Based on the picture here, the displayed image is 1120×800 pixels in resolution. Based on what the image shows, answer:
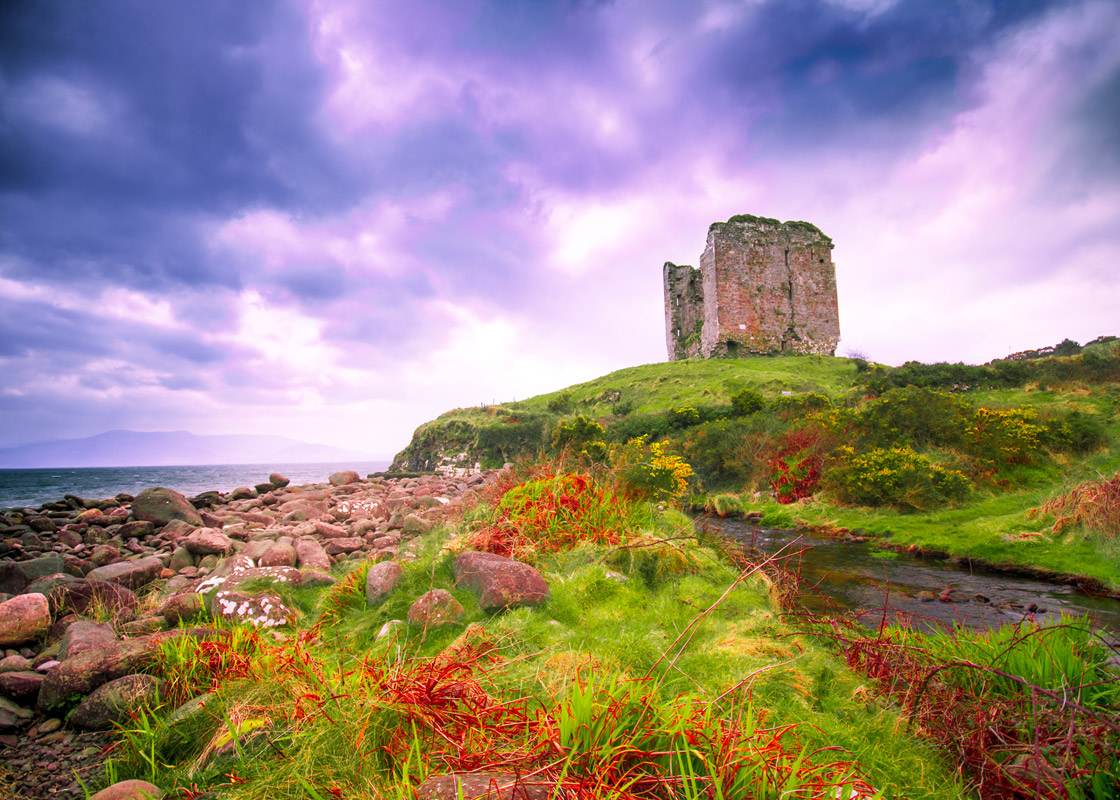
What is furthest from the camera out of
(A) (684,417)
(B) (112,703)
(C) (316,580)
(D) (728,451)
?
(A) (684,417)

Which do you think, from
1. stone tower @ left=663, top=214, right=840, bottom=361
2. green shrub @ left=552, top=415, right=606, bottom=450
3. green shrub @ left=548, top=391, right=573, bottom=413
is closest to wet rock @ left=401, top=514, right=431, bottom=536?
green shrub @ left=552, top=415, right=606, bottom=450

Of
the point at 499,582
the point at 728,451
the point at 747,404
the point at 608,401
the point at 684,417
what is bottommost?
the point at 499,582

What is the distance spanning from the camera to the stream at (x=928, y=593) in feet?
15.9

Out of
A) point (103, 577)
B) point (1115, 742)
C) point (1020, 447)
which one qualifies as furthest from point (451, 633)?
point (1020, 447)

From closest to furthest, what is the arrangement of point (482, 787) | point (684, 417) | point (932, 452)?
point (482, 787), point (932, 452), point (684, 417)

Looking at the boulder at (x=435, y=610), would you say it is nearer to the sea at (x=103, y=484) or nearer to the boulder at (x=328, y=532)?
the boulder at (x=328, y=532)

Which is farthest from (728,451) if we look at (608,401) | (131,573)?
(131,573)

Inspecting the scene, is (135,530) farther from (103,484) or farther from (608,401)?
(103,484)

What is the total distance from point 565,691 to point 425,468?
23980 mm

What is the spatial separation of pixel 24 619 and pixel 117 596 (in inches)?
38.6

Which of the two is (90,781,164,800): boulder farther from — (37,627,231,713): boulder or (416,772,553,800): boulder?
(416,772,553,800): boulder

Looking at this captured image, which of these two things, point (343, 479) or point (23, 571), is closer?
point (23, 571)

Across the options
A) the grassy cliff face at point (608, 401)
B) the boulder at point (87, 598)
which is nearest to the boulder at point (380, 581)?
the boulder at point (87, 598)

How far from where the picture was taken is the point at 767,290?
28.6 meters
